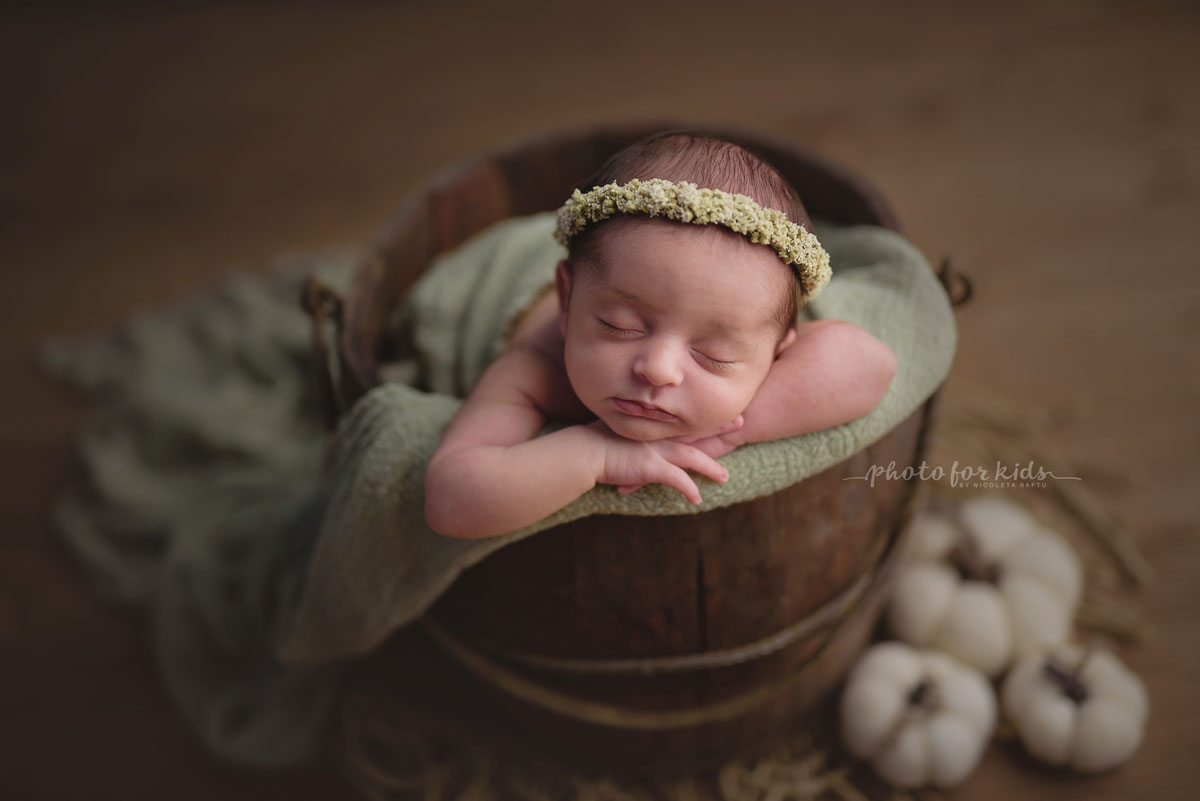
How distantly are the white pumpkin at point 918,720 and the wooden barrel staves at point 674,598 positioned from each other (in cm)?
7

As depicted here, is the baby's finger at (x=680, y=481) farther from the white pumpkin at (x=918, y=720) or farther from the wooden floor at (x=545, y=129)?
the wooden floor at (x=545, y=129)

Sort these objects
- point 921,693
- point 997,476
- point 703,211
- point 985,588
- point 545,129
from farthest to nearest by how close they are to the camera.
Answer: point 545,129 → point 997,476 → point 985,588 → point 921,693 → point 703,211

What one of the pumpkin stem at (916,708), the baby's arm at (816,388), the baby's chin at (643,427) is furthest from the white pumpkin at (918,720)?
the baby's chin at (643,427)

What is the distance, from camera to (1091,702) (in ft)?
4.79

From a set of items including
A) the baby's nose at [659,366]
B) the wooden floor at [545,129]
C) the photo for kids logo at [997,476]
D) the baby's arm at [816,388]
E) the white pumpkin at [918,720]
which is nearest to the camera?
the baby's nose at [659,366]

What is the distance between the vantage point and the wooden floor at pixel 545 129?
175 cm

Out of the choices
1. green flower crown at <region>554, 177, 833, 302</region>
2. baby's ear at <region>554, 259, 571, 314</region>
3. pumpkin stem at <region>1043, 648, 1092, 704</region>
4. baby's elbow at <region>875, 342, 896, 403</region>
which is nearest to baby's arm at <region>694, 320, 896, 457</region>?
baby's elbow at <region>875, 342, 896, 403</region>

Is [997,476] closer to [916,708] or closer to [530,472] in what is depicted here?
[916,708]

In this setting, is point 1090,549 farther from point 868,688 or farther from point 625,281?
point 625,281

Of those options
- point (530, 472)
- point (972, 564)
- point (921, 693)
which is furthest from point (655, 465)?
point (972, 564)

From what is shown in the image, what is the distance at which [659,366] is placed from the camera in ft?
3.25

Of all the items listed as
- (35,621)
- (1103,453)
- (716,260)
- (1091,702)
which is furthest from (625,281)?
(35,621)

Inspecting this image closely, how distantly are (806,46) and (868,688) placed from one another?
7.17 ft

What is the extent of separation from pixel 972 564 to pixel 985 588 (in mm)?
43
